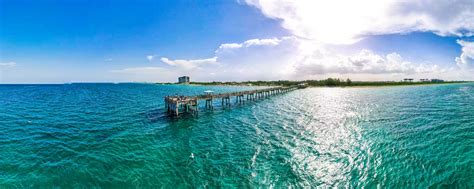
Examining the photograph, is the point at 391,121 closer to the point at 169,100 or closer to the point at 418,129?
the point at 418,129

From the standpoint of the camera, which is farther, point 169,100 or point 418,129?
point 169,100

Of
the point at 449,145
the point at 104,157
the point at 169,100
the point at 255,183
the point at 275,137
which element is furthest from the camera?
the point at 169,100

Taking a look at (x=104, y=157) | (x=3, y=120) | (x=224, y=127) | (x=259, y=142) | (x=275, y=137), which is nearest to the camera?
(x=104, y=157)

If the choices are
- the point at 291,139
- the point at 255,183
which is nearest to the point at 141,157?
the point at 255,183

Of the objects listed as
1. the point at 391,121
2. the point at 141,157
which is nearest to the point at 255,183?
the point at 141,157

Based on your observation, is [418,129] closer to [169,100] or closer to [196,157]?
[196,157]

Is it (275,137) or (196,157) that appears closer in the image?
(196,157)

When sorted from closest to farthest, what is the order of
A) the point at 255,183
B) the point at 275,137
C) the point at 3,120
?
the point at 255,183 < the point at 275,137 < the point at 3,120

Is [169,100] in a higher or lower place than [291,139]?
higher

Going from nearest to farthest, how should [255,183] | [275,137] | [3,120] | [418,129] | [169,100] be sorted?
[255,183], [275,137], [418,129], [3,120], [169,100]
